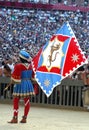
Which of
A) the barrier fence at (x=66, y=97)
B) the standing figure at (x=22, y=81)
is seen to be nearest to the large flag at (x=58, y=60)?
the standing figure at (x=22, y=81)

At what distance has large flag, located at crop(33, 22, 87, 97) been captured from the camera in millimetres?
10164

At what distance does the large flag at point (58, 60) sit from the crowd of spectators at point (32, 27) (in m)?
29.5

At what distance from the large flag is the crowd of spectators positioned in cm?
2954

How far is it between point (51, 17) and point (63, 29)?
48.0 metres

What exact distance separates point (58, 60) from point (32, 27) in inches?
1672

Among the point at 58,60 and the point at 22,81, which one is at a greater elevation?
the point at 58,60

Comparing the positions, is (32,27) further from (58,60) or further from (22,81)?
(22,81)

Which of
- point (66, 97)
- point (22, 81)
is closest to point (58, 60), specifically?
point (22, 81)

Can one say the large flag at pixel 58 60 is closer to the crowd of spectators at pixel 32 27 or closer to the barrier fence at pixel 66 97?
the barrier fence at pixel 66 97

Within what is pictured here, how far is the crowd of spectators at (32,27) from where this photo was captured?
4566cm

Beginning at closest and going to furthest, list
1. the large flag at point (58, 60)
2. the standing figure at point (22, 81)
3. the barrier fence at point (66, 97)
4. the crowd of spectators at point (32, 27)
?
the standing figure at point (22, 81), the large flag at point (58, 60), the barrier fence at point (66, 97), the crowd of spectators at point (32, 27)

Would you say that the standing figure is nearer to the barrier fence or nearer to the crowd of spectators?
the barrier fence

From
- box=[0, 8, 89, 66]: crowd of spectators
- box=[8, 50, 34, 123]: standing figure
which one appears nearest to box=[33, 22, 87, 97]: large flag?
box=[8, 50, 34, 123]: standing figure

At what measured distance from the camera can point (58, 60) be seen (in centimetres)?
1058
